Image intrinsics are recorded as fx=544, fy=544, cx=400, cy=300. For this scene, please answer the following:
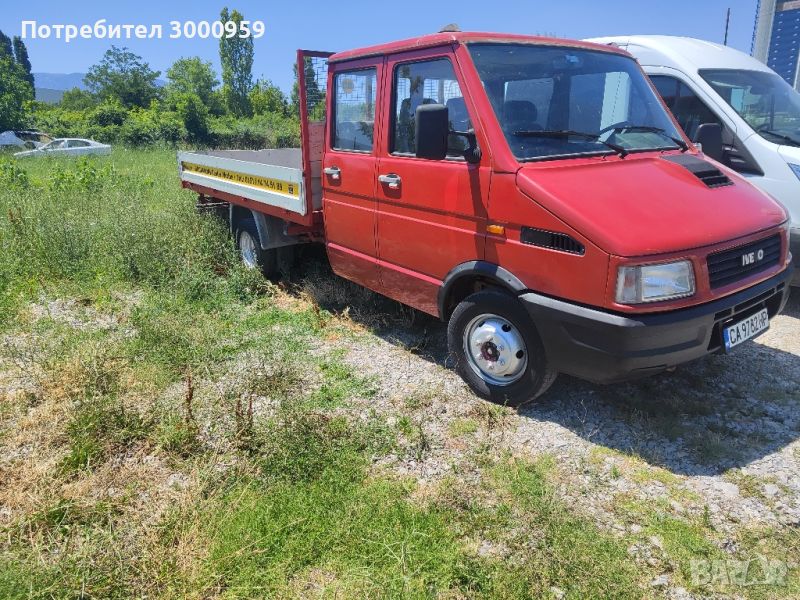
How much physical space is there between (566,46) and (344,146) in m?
1.87

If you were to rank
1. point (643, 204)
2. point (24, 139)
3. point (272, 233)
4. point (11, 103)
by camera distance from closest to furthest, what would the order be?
point (643, 204) < point (272, 233) < point (24, 139) < point (11, 103)

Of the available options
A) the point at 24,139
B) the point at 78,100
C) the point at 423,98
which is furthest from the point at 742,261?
the point at 78,100

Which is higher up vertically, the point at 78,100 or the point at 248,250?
the point at 78,100

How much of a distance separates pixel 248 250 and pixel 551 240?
4472mm

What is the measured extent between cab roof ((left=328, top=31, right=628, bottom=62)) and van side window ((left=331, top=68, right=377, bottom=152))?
0.16 metres

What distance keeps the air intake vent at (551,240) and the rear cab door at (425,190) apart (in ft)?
1.13

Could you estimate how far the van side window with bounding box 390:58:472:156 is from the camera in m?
3.58

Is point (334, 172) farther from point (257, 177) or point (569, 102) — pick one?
point (569, 102)

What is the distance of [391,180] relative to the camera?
4043 mm

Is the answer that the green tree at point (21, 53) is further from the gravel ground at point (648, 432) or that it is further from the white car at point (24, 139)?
the gravel ground at point (648, 432)

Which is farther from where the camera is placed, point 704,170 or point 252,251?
point 252,251

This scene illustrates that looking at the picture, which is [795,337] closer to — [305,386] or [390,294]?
[390,294]

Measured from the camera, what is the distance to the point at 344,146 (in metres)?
4.59

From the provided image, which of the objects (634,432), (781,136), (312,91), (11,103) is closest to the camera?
(634,432)
